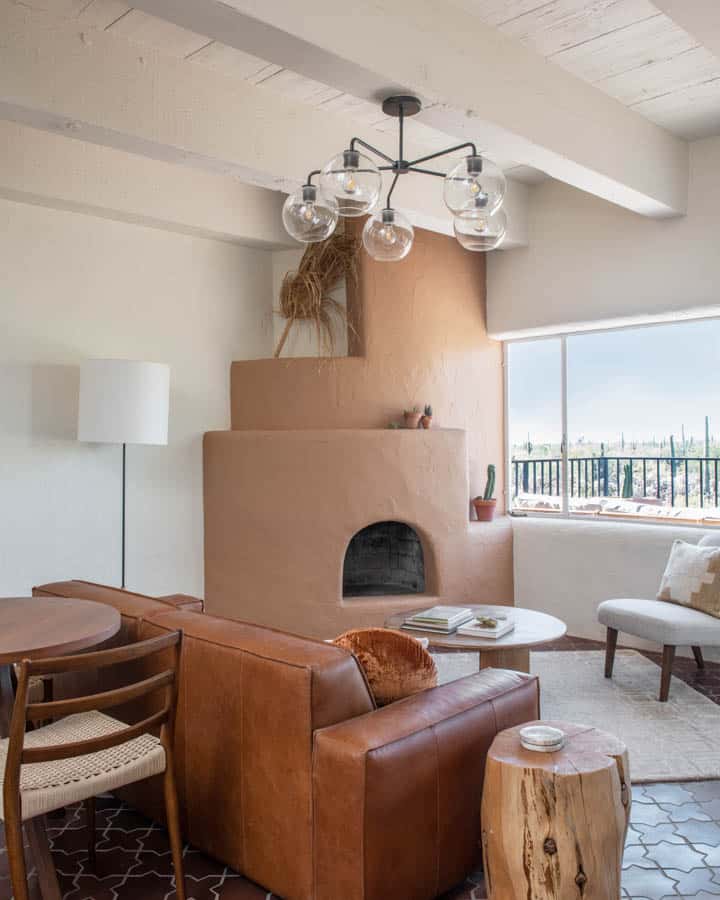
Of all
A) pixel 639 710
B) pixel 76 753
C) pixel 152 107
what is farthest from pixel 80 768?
pixel 639 710

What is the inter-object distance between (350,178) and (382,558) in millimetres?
3420

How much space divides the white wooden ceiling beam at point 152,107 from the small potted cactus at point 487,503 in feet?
8.04

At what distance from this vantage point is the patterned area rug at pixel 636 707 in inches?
123

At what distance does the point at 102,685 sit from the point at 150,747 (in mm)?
609

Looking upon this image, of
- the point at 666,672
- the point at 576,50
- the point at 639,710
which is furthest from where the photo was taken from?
the point at 666,672

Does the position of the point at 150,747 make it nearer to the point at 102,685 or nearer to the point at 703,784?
the point at 102,685

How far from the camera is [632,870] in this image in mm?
2352

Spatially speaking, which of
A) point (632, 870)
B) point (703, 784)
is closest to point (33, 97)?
point (632, 870)

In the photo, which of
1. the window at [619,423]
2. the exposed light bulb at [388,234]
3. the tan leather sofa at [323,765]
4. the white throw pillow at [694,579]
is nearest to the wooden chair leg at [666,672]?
the white throw pillow at [694,579]

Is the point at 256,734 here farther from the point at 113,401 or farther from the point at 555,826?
the point at 113,401

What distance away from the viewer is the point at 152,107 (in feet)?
10.8

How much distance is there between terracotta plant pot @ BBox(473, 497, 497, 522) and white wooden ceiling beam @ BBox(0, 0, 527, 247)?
8.32ft

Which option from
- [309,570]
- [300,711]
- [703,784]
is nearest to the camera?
[300,711]

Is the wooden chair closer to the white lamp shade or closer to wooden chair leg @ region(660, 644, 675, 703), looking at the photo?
the white lamp shade
